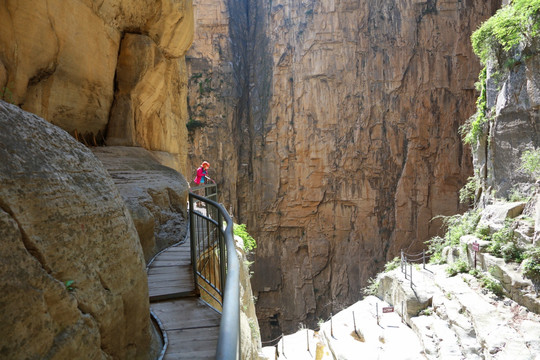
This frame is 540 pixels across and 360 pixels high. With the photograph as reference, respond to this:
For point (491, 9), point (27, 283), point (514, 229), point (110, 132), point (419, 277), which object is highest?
point (491, 9)

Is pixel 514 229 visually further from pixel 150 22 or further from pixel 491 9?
pixel 491 9

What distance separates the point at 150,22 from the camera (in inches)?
297

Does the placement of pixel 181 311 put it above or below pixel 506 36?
below

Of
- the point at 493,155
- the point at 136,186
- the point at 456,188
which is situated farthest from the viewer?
the point at 456,188

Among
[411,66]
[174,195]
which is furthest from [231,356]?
[411,66]

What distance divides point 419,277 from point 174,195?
9555 millimetres

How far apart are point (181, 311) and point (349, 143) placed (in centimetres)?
2100

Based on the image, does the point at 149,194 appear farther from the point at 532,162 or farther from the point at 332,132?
the point at 332,132

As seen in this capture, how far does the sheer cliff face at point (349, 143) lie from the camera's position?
71.6 feet

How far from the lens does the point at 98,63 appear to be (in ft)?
21.3

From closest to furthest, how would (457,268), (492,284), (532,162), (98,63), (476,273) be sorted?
(98,63), (492,284), (532,162), (476,273), (457,268)

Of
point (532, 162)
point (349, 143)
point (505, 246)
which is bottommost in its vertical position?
point (505, 246)

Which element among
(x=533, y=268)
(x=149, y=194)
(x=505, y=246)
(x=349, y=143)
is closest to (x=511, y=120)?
(x=505, y=246)

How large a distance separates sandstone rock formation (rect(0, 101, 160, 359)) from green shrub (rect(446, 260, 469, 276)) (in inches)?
435
